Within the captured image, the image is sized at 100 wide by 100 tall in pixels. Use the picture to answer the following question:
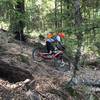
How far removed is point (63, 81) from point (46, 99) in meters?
2.06

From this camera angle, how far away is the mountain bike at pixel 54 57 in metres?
12.6

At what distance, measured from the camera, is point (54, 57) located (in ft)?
41.7

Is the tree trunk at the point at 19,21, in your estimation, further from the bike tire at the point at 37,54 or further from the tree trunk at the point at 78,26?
the tree trunk at the point at 78,26

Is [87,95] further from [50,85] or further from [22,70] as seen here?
[22,70]

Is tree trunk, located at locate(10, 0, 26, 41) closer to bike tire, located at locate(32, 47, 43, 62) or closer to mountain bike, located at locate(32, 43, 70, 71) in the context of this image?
bike tire, located at locate(32, 47, 43, 62)

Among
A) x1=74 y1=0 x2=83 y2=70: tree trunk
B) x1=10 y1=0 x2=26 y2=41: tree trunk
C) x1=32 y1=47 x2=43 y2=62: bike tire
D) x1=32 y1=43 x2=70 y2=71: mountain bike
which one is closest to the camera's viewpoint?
x1=74 y1=0 x2=83 y2=70: tree trunk

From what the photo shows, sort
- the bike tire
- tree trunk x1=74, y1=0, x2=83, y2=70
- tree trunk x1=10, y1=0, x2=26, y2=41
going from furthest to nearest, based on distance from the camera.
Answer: tree trunk x1=10, y1=0, x2=26, y2=41 < the bike tire < tree trunk x1=74, y1=0, x2=83, y2=70

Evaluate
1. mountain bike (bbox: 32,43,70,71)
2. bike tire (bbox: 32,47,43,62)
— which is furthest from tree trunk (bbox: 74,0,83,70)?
bike tire (bbox: 32,47,43,62)

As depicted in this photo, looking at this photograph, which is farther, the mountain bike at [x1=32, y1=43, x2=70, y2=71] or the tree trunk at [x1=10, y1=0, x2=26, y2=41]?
the tree trunk at [x1=10, y1=0, x2=26, y2=41]

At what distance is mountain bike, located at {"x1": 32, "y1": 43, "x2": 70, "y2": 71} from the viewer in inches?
495

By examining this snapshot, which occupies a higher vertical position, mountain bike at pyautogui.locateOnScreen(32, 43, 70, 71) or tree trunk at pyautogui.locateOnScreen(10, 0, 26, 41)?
tree trunk at pyautogui.locateOnScreen(10, 0, 26, 41)

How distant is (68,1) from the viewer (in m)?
12.8

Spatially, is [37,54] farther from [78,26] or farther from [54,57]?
[78,26]

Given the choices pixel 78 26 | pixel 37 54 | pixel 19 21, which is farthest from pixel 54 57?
pixel 78 26
